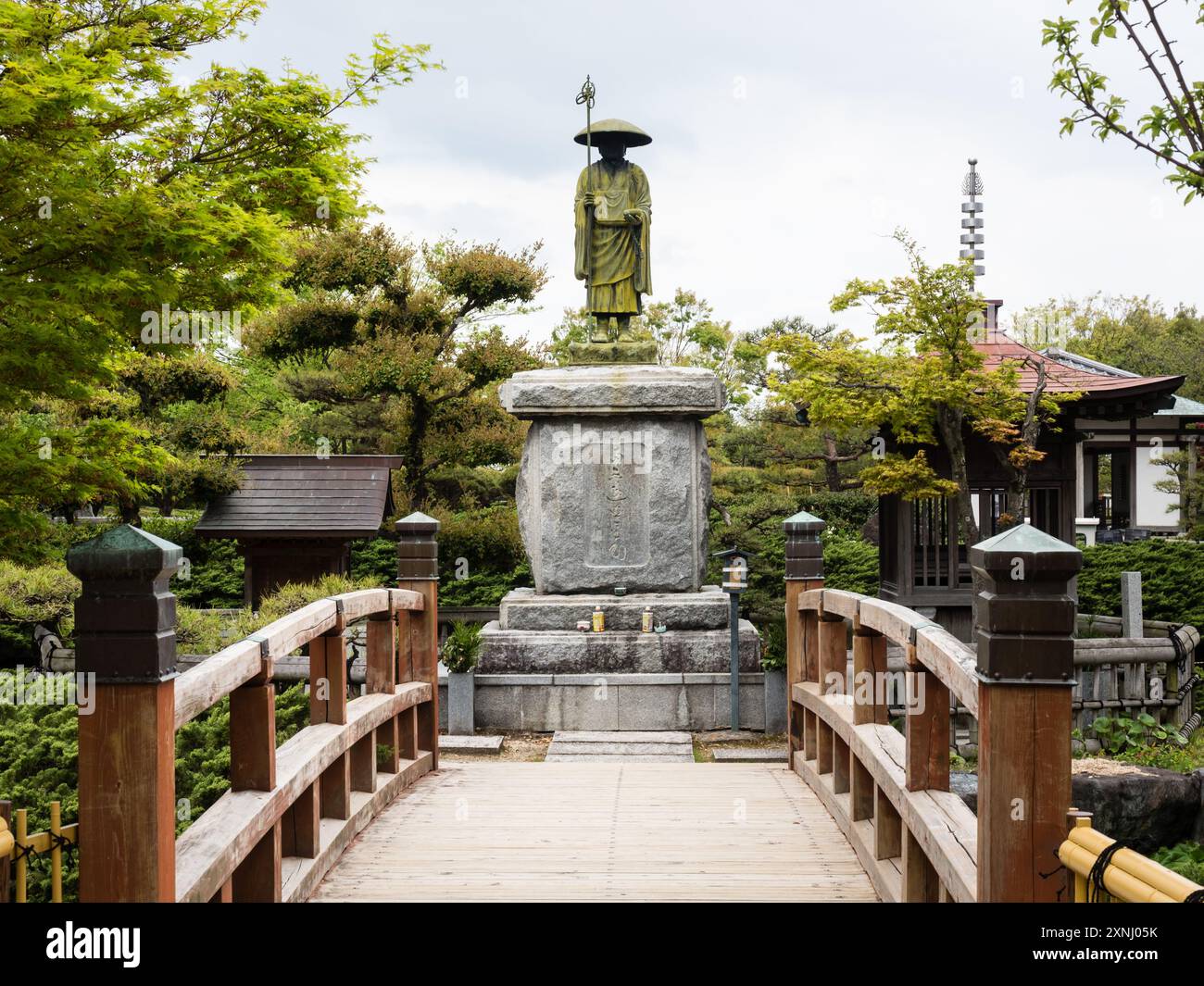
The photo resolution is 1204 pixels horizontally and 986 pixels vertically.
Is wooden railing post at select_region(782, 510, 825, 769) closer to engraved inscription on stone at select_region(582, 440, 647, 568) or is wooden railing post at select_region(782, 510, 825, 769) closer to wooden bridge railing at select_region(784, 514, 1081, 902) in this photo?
wooden bridge railing at select_region(784, 514, 1081, 902)

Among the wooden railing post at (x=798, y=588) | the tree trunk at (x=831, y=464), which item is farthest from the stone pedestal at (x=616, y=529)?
the tree trunk at (x=831, y=464)

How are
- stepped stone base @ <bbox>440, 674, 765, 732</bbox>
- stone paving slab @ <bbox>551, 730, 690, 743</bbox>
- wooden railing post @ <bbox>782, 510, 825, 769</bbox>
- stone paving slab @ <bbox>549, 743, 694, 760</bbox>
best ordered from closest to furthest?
wooden railing post @ <bbox>782, 510, 825, 769</bbox>
stone paving slab @ <bbox>549, 743, 694, 760</bbox>
stone paving slab @ <bbox>551, 730, 690, 743</bbox>
stepped stone base @ <bbox>440, 674, 765, 732</bbox>

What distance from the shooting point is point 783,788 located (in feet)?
21.5

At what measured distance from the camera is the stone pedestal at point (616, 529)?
9.83 metres

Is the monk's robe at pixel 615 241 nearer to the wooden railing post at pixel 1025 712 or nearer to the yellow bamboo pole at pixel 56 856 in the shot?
the wooden railing post at pixel 1025 712

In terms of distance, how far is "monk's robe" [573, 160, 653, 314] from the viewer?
11.2 meters


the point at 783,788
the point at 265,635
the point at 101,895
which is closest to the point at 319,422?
the point at 783,788

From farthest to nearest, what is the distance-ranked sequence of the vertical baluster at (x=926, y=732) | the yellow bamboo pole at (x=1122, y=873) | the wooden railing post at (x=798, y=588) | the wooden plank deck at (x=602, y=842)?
the wooden railing post at (x=798, y=588), the wooden plank deck at (x=602, y=842), the vertical baluster at (x=926, y=732), the yellow bamboo pole at (x=1122, y=873)

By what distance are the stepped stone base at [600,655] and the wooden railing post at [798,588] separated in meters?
2.41

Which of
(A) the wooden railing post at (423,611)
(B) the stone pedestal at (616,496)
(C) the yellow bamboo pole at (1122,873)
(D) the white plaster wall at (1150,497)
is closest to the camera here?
(C) the yellow bamboo pole at (1122,873)

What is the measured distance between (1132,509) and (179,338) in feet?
73.6

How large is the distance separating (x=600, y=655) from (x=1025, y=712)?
7.10m

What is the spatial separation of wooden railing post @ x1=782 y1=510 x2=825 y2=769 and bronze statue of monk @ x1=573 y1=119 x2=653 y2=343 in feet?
14.4

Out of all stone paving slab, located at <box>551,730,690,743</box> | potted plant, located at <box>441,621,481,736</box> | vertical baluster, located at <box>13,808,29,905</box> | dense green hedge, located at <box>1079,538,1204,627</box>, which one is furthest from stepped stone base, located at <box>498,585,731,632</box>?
vertical baluster, located at <box>13,808,29,905</box>
